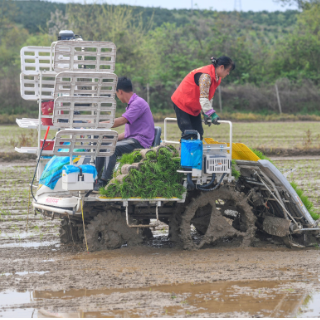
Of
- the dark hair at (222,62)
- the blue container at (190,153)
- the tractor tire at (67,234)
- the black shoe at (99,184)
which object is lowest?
the tractor tire at (67,234)

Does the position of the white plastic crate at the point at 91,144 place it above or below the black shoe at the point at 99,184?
above

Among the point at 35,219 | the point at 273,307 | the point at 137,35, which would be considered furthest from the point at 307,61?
the point at 273,307

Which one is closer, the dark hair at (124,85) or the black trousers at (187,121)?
the black trousers at (187,121)

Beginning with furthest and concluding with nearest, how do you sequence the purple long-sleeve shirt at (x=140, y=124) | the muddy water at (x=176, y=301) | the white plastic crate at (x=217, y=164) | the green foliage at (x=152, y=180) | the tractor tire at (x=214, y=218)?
the purple long-sleeve shirt at (x=140, y=124) < the tractor tire at (x=214, y=218) < the white plastic crate at (x=217, y=164) < the green foliage at (x=152, y=180) < the muddy water at (x=176, y=301)

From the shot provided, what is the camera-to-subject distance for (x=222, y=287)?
16.5 ft

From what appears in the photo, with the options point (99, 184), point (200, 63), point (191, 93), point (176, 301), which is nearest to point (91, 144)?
point (99, 184)

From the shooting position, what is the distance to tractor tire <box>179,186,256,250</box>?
6.48 meters

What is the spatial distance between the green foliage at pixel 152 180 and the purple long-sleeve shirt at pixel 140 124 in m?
0.57

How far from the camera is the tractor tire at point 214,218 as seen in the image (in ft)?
21.3

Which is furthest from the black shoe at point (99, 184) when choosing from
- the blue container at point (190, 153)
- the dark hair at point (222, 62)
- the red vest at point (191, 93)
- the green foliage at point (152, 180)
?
the dark hair at point (222, 62)

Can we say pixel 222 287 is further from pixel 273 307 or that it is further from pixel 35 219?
pixel 35 219

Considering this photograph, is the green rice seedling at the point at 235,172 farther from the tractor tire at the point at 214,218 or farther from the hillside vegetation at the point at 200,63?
the hillside vegetation at the point at 200,63

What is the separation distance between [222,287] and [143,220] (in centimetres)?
242

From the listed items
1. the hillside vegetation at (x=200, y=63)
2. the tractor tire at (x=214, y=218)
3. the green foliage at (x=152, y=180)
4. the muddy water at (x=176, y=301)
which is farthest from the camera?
the hillside vegetation at (x=200, y=63)
